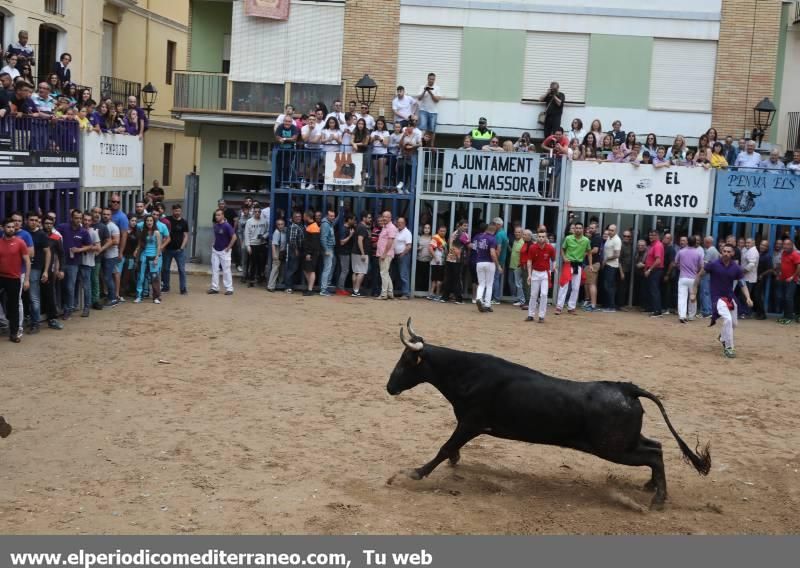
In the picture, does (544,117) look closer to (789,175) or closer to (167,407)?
(789,175)

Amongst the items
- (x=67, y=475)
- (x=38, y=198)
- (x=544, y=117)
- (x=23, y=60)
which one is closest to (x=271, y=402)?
(x=67, y=475)

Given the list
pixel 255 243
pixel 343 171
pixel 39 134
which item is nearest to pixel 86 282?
pixel 39 134

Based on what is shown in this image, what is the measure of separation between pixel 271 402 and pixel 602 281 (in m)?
11.9

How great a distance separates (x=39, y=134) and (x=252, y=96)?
421 inches

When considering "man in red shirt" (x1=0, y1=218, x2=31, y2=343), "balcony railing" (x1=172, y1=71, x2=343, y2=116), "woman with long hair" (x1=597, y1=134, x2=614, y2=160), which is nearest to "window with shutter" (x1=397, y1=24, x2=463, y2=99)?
"balcony railing" (x1=172, y1=71, x2=343, y2=116)

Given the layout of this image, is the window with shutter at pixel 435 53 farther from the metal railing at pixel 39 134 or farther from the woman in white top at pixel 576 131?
the metal railing at pixel 39 134

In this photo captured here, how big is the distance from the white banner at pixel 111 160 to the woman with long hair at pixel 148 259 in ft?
4.71

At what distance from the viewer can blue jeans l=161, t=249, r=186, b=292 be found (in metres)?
21.1

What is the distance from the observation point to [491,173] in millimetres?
22875

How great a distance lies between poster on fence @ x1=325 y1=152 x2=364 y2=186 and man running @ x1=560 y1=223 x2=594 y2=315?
200 inches

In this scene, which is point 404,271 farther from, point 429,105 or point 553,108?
point 553,108

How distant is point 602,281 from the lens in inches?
882

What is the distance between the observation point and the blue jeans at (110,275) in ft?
62.4

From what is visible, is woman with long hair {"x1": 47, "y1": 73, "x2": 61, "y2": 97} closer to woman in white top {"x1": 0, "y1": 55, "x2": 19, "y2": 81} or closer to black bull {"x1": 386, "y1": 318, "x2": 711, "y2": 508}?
woman in white top {"x1": 0, "y1": 55, "x2": 19, "y2": 81}
